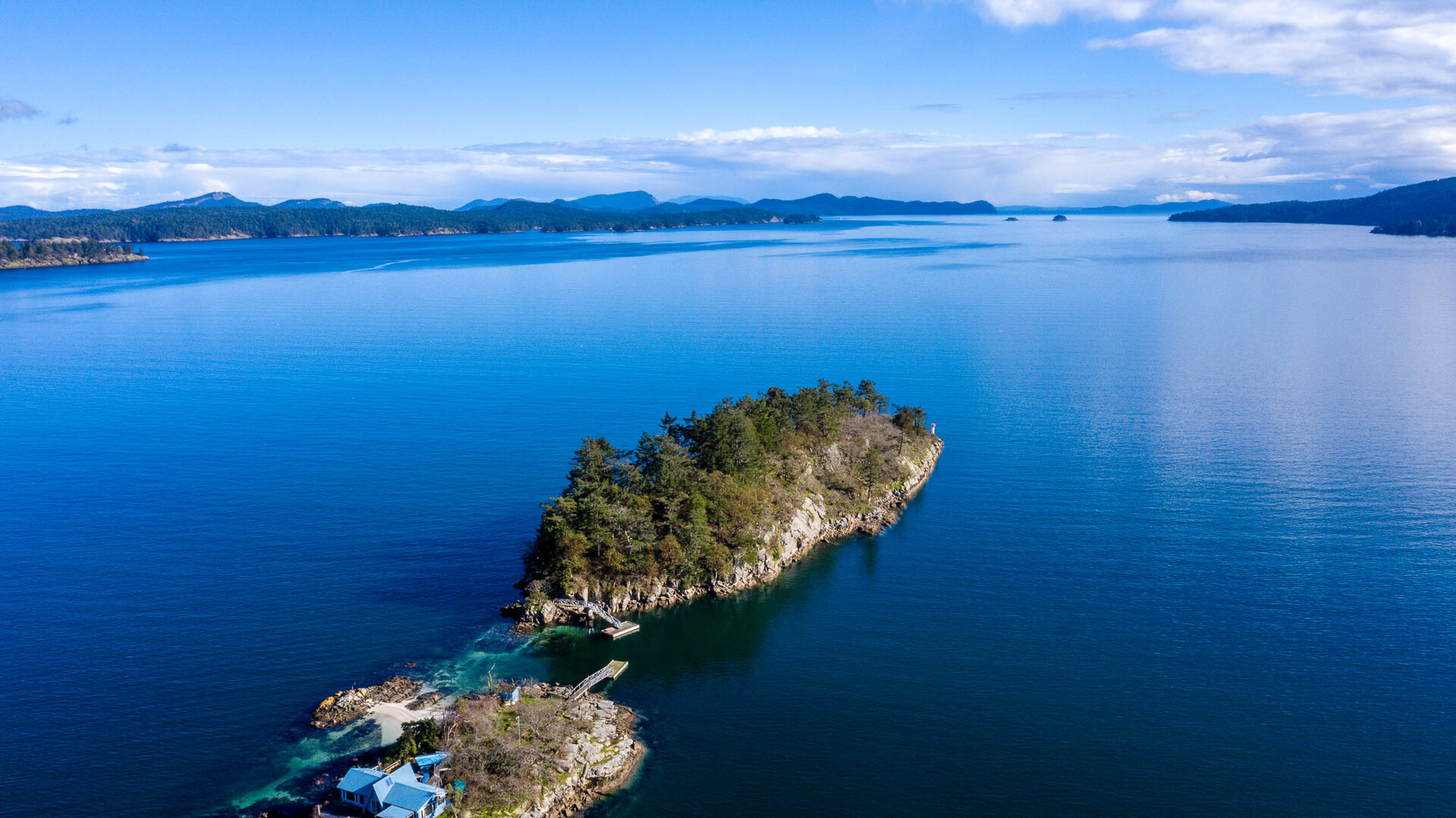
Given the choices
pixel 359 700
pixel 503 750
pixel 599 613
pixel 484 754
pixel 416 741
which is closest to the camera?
pixel 484 754

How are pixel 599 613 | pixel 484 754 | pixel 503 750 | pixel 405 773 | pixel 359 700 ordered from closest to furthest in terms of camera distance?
pixel 405 773
pixel 484 754
pixel 503 750
pixel 359 700
pixel 599 613

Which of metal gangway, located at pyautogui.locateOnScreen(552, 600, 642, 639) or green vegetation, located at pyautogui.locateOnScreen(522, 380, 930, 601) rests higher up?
green vegetation, located at pyautogui.locateOnScreen(522, 380, 930, 601)

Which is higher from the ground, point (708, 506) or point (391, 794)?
point (708, 506)

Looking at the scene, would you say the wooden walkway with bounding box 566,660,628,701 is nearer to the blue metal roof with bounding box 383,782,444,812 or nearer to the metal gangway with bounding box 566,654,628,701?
the metal gangway with bounding box 566,654,628,701

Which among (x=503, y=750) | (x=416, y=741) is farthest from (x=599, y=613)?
(x=416, y=741)

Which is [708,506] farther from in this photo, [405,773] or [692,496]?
[405,773]

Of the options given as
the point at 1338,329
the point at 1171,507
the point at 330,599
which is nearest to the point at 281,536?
the point at 330,599

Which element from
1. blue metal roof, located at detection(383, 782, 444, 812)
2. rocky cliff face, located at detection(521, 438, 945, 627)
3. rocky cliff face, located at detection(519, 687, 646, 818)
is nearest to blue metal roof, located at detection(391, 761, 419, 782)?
blue metal roof, located at detection(383, 782, 444, 812)
